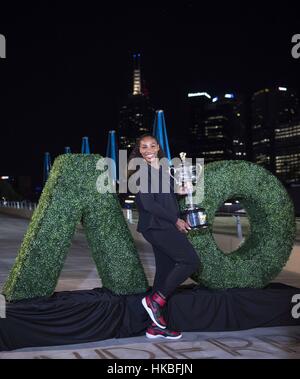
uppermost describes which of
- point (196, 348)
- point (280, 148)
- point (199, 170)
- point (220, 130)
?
point (220, 130)

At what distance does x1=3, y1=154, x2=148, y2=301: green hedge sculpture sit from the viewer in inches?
206

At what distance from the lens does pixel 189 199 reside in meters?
5.12

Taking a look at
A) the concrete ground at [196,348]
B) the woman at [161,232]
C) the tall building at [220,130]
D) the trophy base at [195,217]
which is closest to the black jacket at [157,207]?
the woman at [161,232]

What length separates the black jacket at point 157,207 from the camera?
189 inches

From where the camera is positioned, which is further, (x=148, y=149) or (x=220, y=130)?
(x=220, y=130)

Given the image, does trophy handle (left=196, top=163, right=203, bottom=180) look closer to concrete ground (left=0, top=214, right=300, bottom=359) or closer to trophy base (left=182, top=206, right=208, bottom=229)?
trophy base (left=182, top=206, right=208, bottom=229)

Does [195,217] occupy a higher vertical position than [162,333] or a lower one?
higher

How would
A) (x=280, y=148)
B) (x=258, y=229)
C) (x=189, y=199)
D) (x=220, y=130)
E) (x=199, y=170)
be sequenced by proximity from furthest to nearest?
(x=220, y=130) < (x=280, y=148) < (x=258, y=229) < (x=199, y=170) < (x=189, y=199)

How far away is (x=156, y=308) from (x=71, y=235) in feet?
3.71

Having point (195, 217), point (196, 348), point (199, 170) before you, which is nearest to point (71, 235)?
point (195, 217)

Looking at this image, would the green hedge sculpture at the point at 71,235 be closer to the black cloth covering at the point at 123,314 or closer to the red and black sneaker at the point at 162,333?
the black cloth covering at the point at 123,314

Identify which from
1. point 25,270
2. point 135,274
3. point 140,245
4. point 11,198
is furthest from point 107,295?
point 11,198

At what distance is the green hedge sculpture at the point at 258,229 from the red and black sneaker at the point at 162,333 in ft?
2.73

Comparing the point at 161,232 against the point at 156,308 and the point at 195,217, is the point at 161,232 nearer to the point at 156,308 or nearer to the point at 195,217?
the point at 195,217
